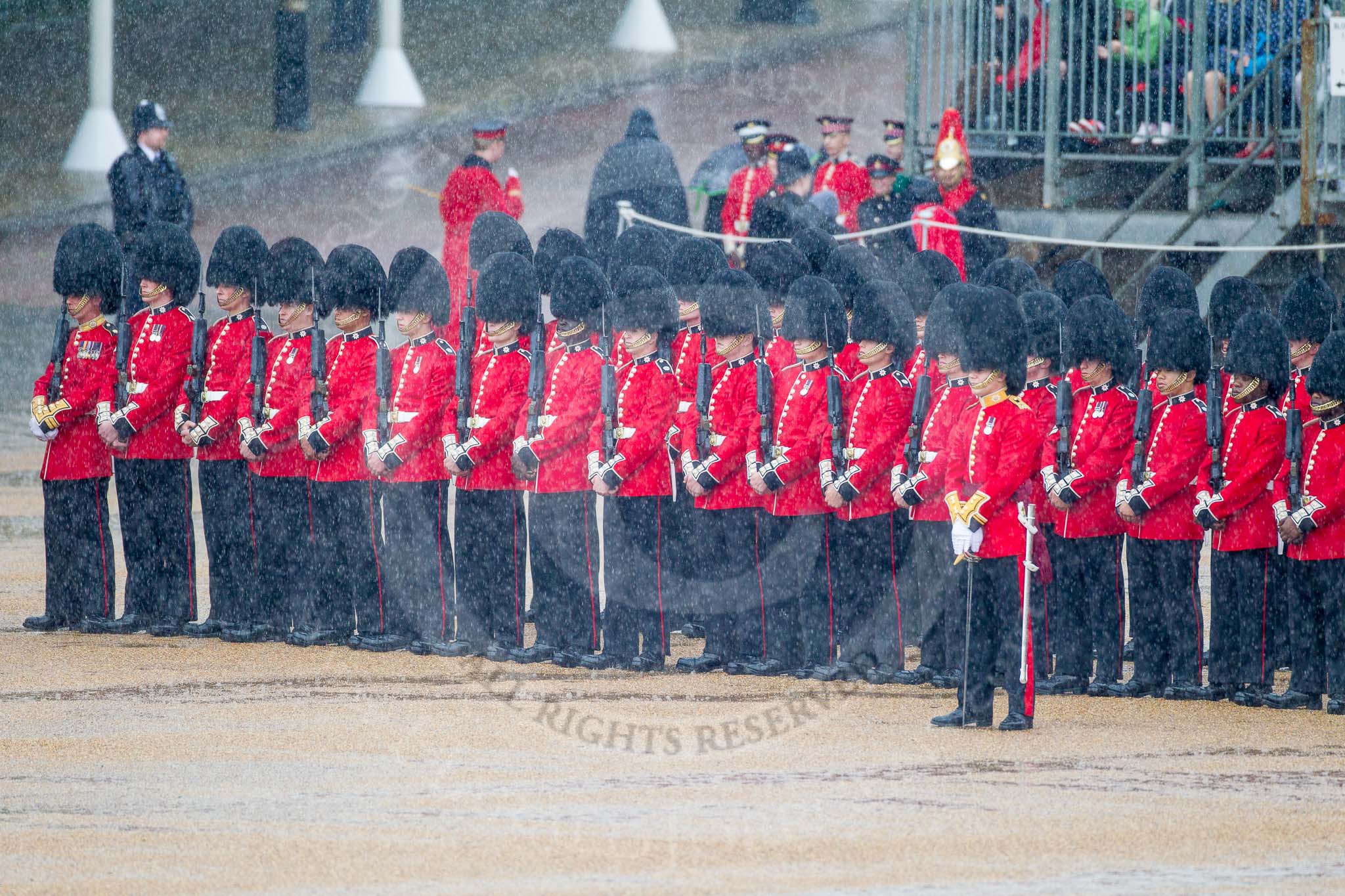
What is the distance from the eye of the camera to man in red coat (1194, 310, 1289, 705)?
711 cm

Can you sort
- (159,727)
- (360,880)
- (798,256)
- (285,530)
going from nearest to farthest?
1. (360,880)
2. (159,727)
3. (285,530)
4. (798,256)

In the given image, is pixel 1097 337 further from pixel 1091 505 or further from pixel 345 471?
pixel 345 471

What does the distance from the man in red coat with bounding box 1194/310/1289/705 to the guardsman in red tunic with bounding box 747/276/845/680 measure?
48.4 inches

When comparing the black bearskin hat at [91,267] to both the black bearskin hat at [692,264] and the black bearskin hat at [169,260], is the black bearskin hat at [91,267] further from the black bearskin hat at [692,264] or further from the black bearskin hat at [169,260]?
the black bearskin hat at [692,264]

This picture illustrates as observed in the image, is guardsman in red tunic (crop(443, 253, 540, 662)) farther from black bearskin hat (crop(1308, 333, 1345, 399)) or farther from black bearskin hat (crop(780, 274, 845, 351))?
black bearskin hat (crop(1308, 333, 1345, 399))

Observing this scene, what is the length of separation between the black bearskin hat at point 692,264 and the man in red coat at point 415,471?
3.38 ft

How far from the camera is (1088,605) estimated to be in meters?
7.52

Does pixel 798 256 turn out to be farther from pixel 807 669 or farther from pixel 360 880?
pixel 360 880

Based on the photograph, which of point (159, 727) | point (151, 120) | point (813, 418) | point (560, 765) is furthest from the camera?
point (151, 120)

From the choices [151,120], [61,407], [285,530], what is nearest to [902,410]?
[285,530]

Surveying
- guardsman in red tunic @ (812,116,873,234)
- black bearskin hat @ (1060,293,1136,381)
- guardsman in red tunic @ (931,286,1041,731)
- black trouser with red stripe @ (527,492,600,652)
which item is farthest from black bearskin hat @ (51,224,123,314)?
guardsman in red tunic @ (812,116,873,234)

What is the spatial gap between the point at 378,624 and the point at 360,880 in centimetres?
312

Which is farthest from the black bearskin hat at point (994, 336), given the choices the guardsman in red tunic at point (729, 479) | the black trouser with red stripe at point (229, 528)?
the black trouser with red stripe at point (229, 528)

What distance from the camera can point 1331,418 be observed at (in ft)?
23.2
